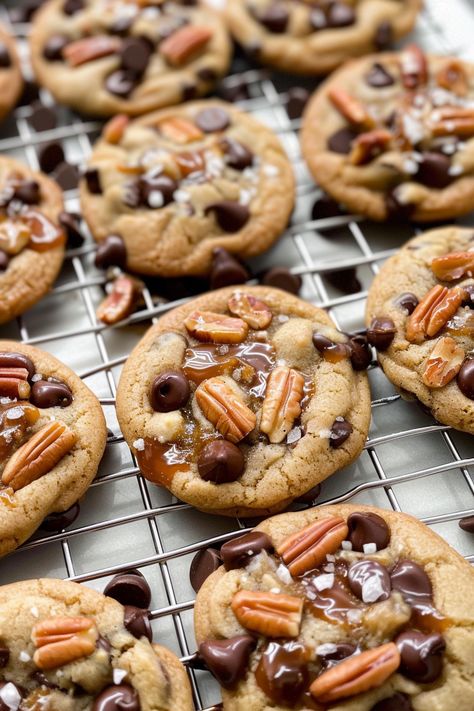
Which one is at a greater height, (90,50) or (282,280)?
(90,50)

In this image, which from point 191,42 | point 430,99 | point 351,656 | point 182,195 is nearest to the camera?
point 351,656

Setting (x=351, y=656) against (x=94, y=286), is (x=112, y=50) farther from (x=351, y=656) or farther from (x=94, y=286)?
(x=351, y=656)

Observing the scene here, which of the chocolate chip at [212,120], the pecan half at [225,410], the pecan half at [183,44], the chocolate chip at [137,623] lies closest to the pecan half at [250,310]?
the pecan half at [225,410]

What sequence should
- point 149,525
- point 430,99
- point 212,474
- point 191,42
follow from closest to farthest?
point 212,474, point 149,525, point 430,99, point 191,42

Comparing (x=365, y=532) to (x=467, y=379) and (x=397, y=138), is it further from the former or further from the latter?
(x=397, y=138)

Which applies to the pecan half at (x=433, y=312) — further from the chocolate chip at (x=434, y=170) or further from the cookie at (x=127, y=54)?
the cookie at (x=127, y=54)

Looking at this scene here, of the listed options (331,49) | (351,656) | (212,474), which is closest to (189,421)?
(212,474)

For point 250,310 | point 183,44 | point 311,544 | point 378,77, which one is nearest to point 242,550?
point 311,544
